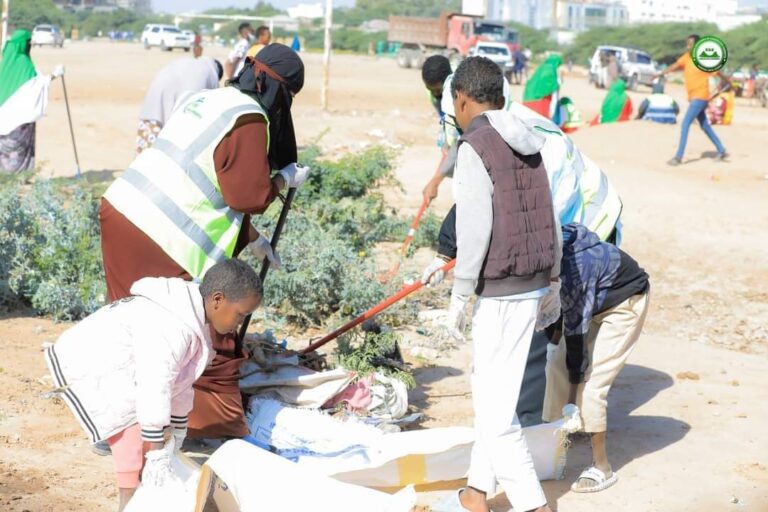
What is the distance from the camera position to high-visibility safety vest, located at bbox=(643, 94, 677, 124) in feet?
58.6

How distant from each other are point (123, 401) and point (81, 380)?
167mm

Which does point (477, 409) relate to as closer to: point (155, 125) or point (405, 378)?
point (405, 378)

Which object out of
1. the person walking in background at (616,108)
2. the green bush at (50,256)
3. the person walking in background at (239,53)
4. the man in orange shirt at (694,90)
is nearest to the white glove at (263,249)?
the green bush at (50,256)

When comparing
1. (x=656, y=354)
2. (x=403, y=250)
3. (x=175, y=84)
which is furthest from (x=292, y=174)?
(x=175, y=84)

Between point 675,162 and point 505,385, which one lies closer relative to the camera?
point 505,385

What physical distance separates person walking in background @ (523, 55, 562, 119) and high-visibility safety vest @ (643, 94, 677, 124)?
3.92 meters

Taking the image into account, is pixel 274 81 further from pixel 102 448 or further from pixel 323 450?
pixel 102 448

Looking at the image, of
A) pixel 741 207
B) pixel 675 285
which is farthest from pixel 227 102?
pixel 741 207

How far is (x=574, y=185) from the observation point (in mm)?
4863

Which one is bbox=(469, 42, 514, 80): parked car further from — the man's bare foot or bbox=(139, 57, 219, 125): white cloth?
the man's bare foot

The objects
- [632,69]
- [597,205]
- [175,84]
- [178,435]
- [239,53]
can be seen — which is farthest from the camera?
[632,69]

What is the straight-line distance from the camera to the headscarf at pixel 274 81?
4699 mm

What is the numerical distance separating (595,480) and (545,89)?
33.4ft

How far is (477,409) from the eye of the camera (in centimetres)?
407
